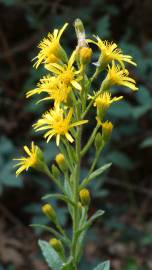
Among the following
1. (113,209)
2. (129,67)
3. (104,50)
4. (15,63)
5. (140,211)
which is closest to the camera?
(104,50)

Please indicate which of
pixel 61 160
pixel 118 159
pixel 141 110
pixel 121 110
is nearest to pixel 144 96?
pixel 141 110

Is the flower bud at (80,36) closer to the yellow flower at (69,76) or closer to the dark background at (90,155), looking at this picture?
the yellow flower at (69,76)

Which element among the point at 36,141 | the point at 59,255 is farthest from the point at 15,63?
the point at 59,255

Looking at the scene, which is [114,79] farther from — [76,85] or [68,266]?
[68,266]

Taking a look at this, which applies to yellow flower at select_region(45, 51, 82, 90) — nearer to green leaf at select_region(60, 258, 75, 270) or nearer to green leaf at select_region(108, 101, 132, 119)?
green leaf at select_region(60, 258, 75, 270)

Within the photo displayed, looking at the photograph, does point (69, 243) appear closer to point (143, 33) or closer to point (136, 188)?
point (136, 188)
